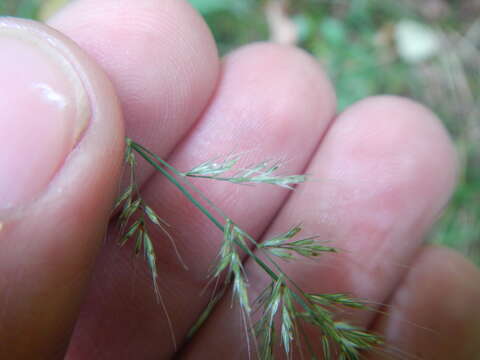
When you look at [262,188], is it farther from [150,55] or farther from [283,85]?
[150,55]

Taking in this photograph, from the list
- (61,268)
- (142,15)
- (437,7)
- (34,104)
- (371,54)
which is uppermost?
(437,7)

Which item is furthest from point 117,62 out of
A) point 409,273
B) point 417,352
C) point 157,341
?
point 417,352

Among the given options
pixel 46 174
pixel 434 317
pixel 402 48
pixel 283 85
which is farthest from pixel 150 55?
pixel 402 48

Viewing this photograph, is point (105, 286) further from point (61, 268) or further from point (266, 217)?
point (266, 217)

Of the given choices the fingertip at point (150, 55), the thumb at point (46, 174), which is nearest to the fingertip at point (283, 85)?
the fingertip at point (150, 55)

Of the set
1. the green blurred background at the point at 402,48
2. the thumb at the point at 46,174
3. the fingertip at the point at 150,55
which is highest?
the green blurred background at the point at 402,48

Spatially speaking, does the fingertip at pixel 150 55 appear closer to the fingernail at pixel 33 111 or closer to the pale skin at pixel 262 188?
the pale skin at pixel 262 188
